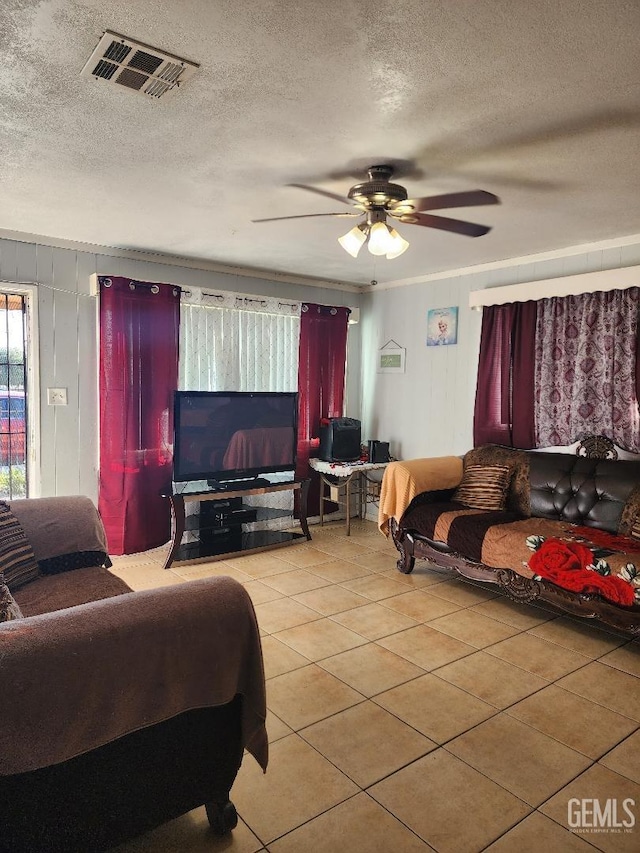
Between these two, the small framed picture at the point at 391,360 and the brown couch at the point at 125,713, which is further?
the small framed picture at the point at 391,360

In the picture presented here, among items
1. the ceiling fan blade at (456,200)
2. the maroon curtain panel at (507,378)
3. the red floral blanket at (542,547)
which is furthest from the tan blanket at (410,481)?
the ceiling fan blade at (456,200)

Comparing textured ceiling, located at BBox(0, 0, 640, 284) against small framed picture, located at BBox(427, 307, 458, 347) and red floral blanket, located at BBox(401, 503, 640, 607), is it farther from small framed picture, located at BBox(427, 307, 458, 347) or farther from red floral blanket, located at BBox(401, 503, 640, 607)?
red floral blanket, located at BBox(401, 503, 640, 607)

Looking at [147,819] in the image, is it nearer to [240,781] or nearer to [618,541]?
[240,781]

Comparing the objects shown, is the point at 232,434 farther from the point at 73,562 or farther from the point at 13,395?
the point at 73,562

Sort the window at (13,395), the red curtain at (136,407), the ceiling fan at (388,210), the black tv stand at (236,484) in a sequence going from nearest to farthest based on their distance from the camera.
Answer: the ceiling fan at (388,210) < the window at (13,395) < the red curtain at (136,407) < the black tv stand at (236,484)

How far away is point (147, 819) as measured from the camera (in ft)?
5.37

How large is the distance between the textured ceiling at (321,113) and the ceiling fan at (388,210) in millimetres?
135

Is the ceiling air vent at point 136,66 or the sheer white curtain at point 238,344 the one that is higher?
the ceiling air vent at point 136,66

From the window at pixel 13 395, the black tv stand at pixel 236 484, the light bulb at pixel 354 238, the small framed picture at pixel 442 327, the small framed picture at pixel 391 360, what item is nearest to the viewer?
the light bulb at pixel 354 238

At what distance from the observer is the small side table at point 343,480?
17.1ft

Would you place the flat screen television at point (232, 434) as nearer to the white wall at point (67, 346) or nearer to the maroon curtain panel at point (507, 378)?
the white wall at point (67, 346)

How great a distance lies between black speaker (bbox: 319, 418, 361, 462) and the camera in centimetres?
540

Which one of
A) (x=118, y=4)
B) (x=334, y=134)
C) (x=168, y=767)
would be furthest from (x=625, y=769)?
(x=118, y=4)

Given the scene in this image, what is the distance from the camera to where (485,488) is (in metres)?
4.23
